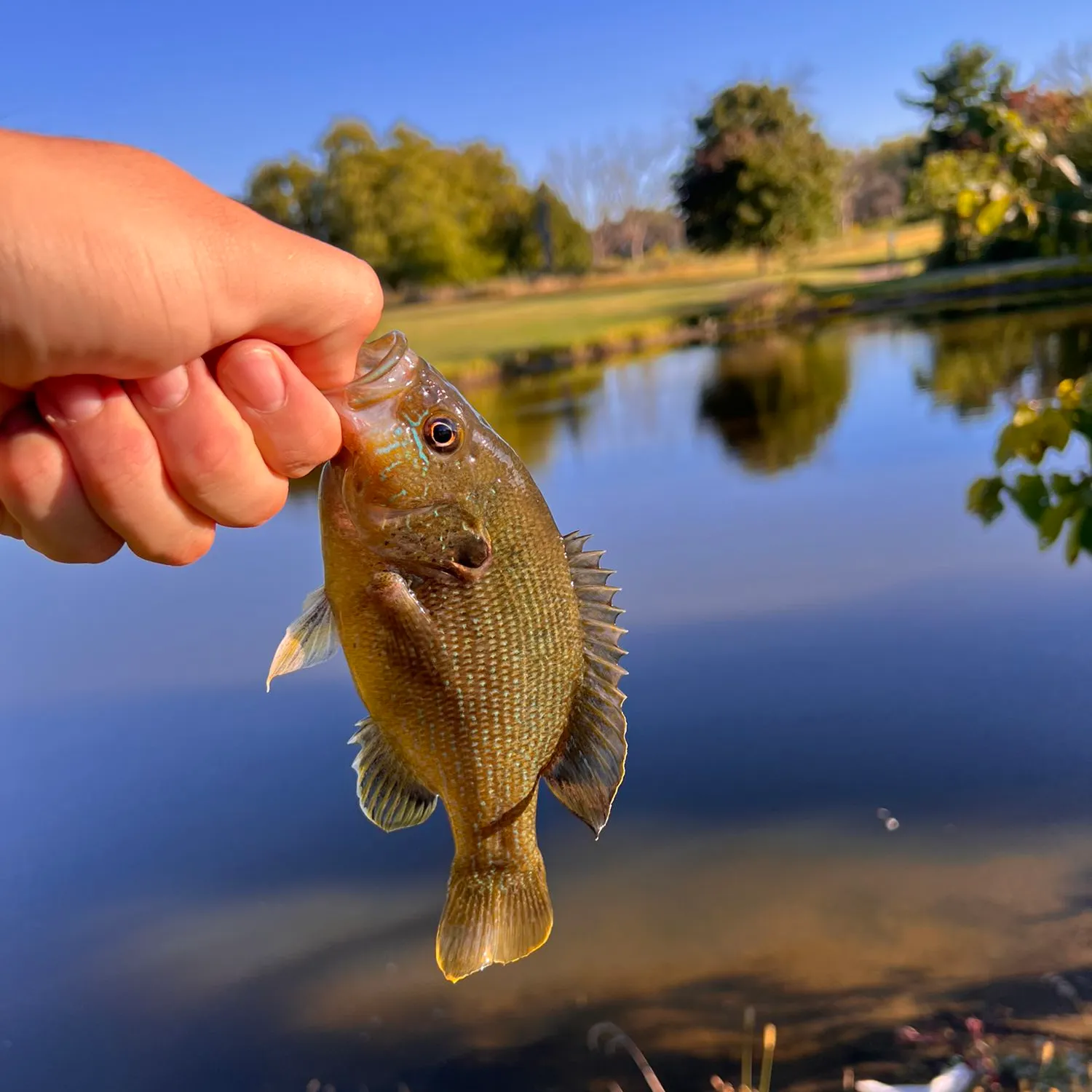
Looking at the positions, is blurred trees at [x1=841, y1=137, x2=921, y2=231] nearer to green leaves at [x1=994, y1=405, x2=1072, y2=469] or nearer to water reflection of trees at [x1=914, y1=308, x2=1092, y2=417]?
water reflection of trees at [x1=914, y1=308, x2=1092, y2=417]

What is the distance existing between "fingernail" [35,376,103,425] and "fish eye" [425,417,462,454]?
1.67 ft

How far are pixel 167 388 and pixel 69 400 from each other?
0.14 metres

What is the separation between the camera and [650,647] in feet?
24.0

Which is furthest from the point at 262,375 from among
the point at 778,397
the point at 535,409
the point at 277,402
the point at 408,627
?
the point at 535,409

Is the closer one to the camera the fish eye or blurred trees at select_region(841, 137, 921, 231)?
the fish eye

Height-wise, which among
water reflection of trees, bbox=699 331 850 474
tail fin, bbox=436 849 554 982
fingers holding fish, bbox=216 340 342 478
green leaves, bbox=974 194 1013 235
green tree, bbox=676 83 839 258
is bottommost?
water reflection of trees, bbox=699 331 850 474

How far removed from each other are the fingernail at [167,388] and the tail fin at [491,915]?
925mm

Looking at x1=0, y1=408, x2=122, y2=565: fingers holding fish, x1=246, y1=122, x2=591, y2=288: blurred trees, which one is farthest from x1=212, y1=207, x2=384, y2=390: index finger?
x1=246, y1=122, x2=591, y2=288: blurred trees

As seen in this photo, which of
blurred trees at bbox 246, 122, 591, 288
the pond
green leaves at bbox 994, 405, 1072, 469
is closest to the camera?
green leaves at bbox 994, 405, 1072, 469

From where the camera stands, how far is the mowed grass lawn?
3008cm

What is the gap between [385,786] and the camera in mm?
1635

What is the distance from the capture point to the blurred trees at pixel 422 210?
128ft

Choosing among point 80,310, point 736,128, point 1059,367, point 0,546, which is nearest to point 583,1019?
point 80,310

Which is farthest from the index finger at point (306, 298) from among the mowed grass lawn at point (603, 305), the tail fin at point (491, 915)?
the mowed grass lawn at point (603, 305)
